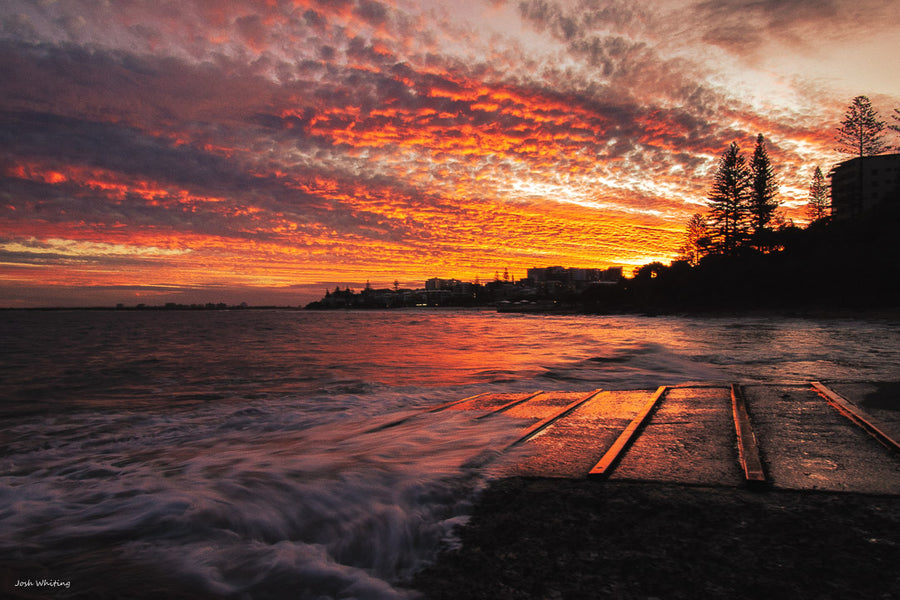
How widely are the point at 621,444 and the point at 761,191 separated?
70255 millimetres

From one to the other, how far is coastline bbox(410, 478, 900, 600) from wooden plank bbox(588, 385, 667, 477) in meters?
0.27

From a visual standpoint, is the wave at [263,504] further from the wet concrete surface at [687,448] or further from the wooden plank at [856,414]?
the wooden plank at [856,414]

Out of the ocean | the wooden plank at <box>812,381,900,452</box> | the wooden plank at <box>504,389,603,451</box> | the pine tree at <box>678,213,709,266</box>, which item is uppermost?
the pine tree at <box>678,213,709,266</box>

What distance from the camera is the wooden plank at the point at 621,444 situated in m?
3.50

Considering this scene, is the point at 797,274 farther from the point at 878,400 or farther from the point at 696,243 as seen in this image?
the point at 878,400

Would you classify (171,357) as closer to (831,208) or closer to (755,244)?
(755,244)

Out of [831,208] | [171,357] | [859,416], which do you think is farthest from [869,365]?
[831,208]

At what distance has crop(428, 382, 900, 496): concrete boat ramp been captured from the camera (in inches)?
132

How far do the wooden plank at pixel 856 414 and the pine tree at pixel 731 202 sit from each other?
64518mm

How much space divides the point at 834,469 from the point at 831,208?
3727 inches

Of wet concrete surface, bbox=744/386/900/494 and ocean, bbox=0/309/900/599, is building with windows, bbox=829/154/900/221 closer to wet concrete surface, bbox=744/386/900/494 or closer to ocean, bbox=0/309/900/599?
ocean, bbox=0/309/900/599

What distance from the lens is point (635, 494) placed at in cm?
313
